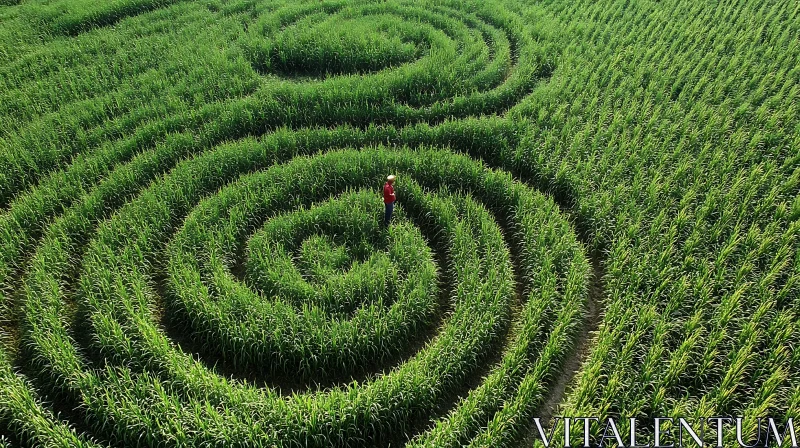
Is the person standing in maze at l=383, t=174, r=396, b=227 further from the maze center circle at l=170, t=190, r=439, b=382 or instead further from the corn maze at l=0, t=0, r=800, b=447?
the corn maze at l=0, t=0, r=800, b=447

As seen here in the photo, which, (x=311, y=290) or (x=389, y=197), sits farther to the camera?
→ (x=389, y=197)

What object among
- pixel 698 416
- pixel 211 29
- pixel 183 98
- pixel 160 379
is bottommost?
pixel 698 416

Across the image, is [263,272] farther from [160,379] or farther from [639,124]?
[639,124]

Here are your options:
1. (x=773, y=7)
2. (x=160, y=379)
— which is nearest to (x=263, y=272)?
(x=160, y=379)

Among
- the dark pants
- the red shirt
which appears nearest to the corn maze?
the dark pants

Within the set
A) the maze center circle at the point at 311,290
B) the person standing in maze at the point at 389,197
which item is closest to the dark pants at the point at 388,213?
the person standing in maze at the point at 389,197

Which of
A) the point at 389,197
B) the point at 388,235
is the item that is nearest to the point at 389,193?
the point at 389,197

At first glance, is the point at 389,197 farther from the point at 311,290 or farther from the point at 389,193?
the point at 311,290

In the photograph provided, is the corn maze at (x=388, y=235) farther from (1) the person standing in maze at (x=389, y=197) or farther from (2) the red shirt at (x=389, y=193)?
(2) the red shirt at (x=389, y=193)

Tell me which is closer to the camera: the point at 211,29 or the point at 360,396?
the point at 360,396
